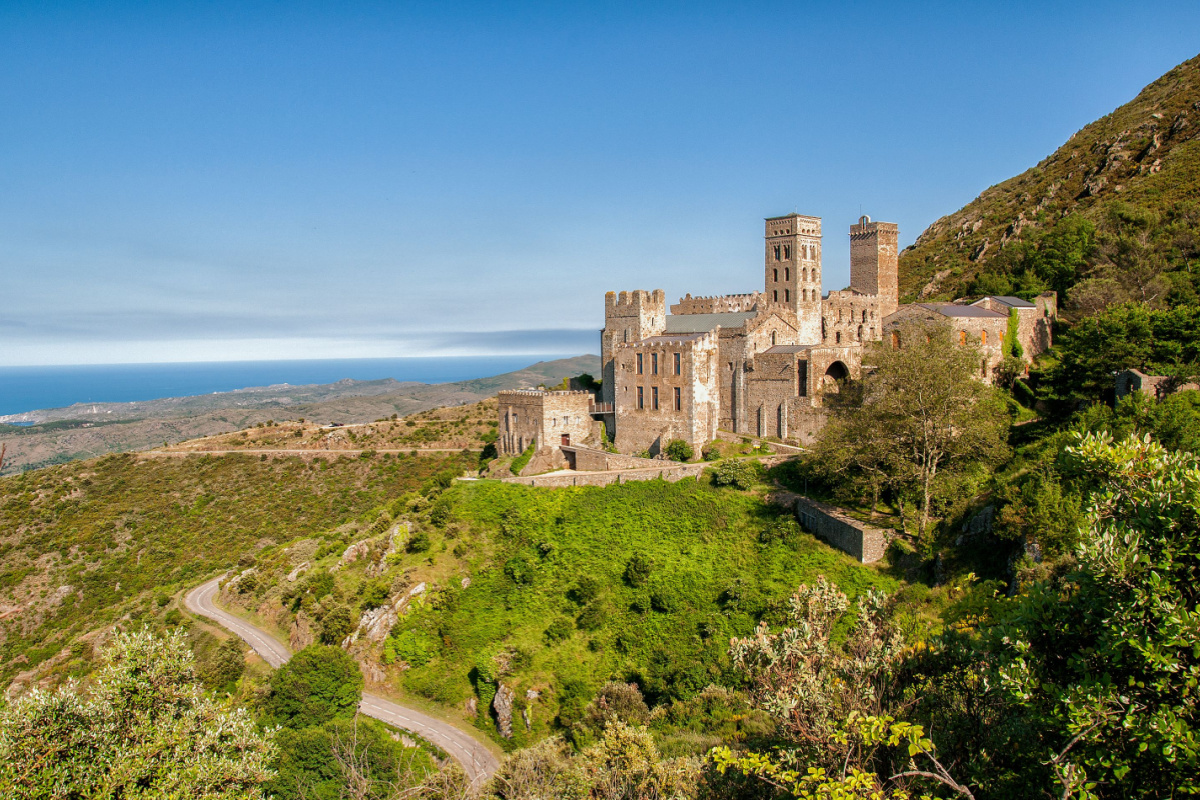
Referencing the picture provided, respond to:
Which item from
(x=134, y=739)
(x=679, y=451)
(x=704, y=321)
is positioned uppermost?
(x=704, y=321)

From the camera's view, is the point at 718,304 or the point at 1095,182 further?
the point at 1095,182

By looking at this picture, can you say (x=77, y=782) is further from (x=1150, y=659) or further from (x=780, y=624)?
(x=780, y=624)

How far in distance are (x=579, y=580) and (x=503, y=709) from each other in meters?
6.84

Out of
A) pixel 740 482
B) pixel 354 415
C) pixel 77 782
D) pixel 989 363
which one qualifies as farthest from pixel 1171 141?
pixel 354 415

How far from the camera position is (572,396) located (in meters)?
48.0

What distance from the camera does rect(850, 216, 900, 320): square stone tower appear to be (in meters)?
57.6

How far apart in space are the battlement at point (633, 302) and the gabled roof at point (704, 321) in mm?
1459

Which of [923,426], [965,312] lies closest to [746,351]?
[965,312]

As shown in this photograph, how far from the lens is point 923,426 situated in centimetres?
3155

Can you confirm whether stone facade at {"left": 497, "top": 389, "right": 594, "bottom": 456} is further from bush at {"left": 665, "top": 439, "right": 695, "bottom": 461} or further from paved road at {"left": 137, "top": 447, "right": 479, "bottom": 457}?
paved road at {"left": 137, "top": 447, "right": 479, "bottom": 457}

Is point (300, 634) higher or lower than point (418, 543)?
lower

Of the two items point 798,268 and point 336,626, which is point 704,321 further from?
point 336,626

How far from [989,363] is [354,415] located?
497 feet

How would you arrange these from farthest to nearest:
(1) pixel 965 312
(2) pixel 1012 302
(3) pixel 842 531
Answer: (2) pixel 1012 302 < (1) pixel 965 312 < (3) pixel 842 531
